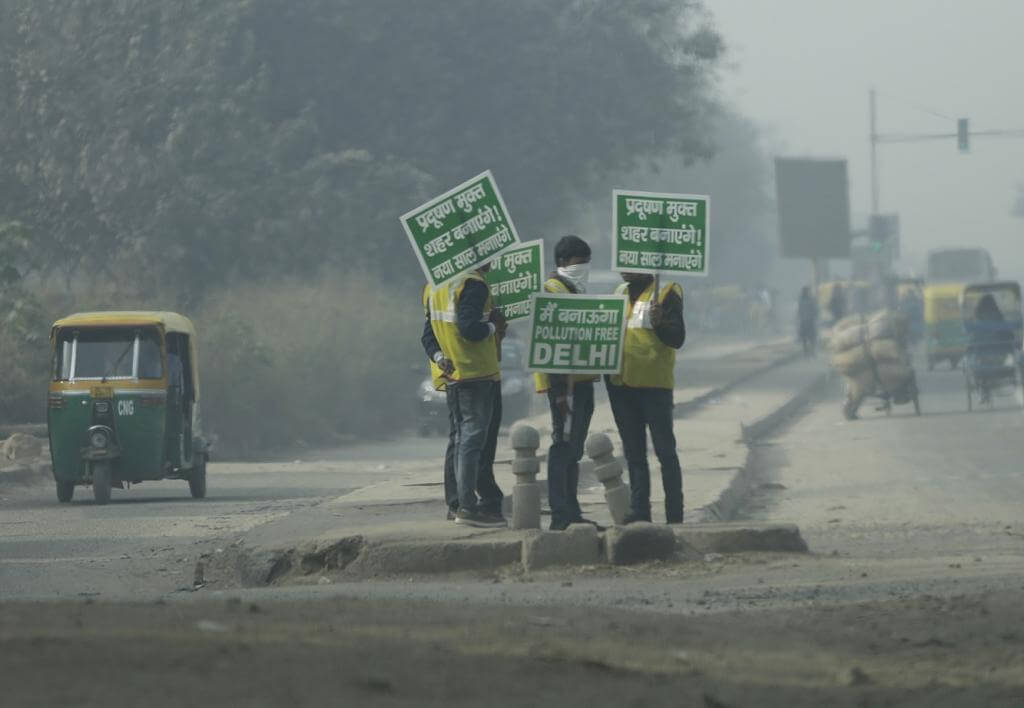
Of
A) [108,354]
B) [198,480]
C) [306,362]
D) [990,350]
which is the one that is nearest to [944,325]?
[990,350]

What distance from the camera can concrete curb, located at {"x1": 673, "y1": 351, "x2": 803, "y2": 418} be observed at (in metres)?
29.3

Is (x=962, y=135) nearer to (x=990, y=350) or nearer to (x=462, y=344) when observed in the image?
(x=990, y=350)

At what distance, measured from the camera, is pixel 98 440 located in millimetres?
16172

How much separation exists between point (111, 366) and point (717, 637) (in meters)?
10.7

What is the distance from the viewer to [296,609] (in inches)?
299

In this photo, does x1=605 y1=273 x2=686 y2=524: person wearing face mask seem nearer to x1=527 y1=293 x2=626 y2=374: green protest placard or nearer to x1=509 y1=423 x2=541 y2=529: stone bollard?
x1=527 y1=293 x2=626 y2=374: green protest placard

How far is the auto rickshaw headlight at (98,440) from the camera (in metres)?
16.2

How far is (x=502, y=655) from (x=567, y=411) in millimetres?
4251

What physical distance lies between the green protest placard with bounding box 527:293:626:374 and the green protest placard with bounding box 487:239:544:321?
49cm

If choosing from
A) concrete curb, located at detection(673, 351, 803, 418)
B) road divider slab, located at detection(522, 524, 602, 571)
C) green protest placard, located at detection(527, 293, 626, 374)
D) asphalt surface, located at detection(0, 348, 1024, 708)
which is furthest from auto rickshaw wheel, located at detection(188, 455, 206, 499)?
concrete curb, located at detection(673, 351, 803, 418)

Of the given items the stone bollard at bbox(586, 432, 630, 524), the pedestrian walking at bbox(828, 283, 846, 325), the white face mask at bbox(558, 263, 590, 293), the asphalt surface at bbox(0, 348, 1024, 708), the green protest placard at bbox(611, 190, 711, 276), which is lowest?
the asphalt surface at bbox(0, 348, 1024, 708)

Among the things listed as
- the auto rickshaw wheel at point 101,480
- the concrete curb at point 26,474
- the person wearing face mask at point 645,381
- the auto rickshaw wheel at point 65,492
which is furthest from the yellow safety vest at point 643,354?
the concrete curb at point 26,474

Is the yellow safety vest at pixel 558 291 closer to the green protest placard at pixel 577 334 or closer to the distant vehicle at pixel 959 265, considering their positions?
the green protest placard at pixel 577 334

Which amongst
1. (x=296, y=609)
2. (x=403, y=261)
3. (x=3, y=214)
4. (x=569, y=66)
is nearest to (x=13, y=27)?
(x=3, y=214)
